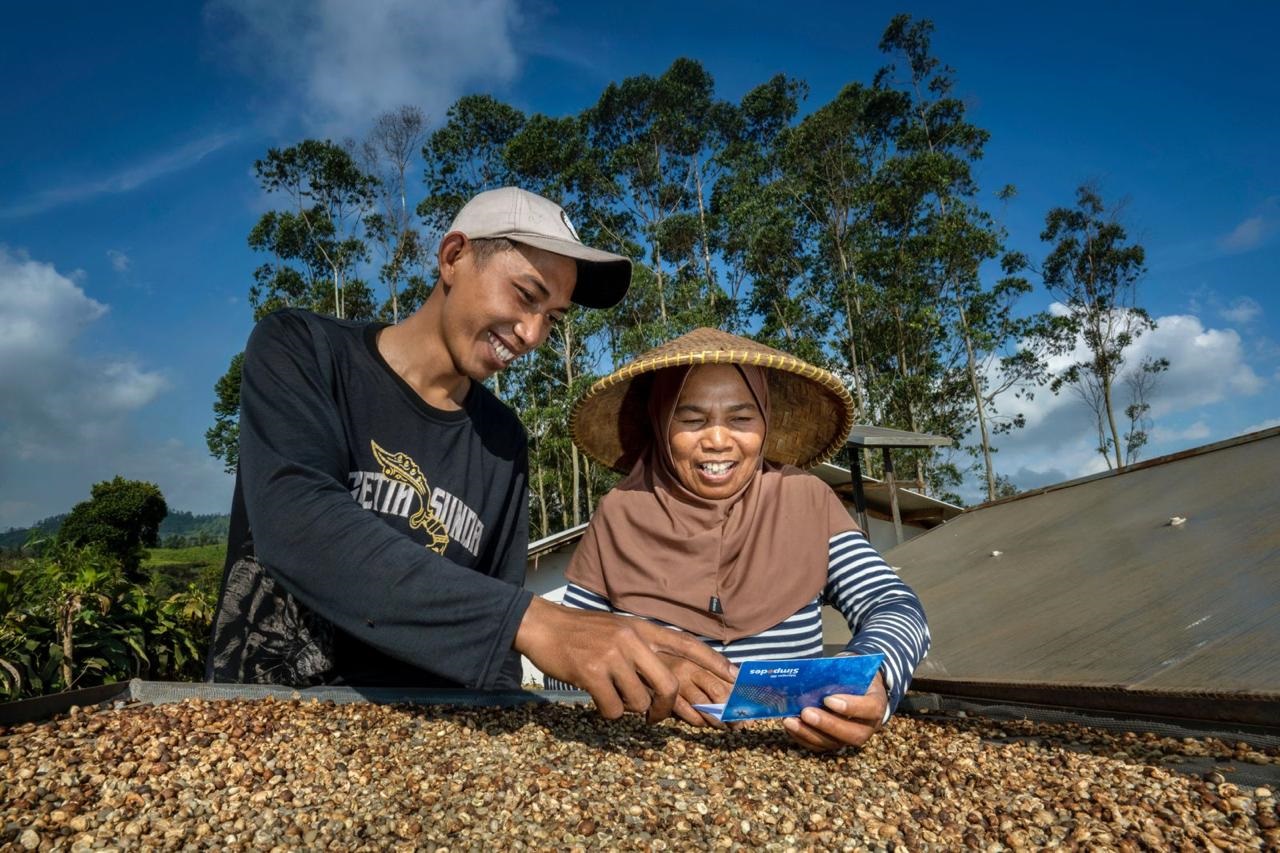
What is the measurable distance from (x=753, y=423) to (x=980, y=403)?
2267 cm

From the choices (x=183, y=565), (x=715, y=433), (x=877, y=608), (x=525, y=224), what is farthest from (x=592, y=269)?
(x=183, y=565)

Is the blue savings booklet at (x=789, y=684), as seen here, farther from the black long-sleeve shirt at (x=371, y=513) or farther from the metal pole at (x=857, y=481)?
the metal pole at (x=857, y=481)

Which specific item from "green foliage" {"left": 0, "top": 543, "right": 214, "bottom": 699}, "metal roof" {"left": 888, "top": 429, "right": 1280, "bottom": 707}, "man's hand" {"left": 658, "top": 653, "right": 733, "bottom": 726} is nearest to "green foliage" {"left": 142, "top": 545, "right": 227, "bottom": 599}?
"green foliage" {"left": 0, "top": 543, "right": 214, "bottom": 699}

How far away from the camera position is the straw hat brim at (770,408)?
200 cm

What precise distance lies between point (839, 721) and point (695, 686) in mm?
276

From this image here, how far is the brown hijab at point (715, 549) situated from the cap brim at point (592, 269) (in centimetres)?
34

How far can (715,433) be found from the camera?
6.07 ft

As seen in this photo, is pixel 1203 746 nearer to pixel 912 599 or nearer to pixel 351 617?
pixel 912 599

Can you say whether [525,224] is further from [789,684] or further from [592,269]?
[789,684]

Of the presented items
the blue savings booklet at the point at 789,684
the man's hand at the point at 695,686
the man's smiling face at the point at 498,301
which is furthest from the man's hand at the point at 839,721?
the man's smiling face at the point at 498,301

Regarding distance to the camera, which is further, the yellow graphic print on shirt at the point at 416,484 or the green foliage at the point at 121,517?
the green foliage at the point at 121,517

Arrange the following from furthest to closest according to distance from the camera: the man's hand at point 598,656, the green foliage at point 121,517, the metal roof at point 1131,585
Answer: the green foliage at point 121,517
the metal roof at point 1131,585
the man's hand at point 598,656

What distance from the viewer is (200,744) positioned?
1.24 meters

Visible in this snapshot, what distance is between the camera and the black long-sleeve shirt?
3.66 ft
